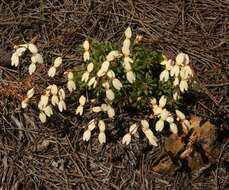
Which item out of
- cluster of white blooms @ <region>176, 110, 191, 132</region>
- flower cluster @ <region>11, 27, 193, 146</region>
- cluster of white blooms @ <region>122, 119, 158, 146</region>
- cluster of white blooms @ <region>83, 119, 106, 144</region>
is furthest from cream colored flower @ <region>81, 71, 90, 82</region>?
cluster of white blooms @ <region>176, 110, 191, 132</region>

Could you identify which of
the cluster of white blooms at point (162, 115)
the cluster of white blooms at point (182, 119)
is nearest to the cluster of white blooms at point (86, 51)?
the cluster of white blooms at point (162, 115)

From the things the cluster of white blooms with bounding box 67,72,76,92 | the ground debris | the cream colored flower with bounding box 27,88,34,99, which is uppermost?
the cluster of white blooms with bounding box 67,72,76,92

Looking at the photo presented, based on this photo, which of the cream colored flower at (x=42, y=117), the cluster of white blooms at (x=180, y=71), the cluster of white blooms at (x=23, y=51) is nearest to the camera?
the cluster of white blooms at (x=180, y=71)

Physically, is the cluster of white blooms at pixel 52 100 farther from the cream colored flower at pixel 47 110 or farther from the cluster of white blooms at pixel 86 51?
the cluster of white blooms at pixel 86 51

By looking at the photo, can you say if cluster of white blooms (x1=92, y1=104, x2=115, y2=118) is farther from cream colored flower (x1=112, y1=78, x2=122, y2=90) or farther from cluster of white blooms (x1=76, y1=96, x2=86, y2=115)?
cream colored flower (x1=112, y1=78, x2=122, y2=90)

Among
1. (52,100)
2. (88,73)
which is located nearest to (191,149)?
(88,73)

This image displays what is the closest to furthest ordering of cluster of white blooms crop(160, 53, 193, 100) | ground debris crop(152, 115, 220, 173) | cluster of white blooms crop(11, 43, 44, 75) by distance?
1. cluster of white blooms crop(160, 53, 193, 100)
2. cluster of white blooms crop(11, 43, 44, 75)
3. ground debris crop(152, 115, 220, 173)
